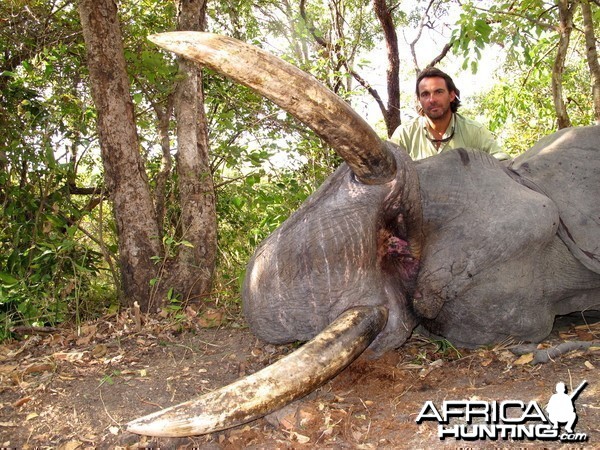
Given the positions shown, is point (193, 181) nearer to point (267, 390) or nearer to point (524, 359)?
point (524, 359)

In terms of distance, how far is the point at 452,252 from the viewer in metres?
3.01

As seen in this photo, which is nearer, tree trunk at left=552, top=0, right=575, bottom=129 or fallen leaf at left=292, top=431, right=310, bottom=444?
fallen leaf at left=292, top=431, right=310, bottom=444

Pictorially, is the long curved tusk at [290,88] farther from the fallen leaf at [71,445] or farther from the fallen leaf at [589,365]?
the fallen leaf at [71,445]

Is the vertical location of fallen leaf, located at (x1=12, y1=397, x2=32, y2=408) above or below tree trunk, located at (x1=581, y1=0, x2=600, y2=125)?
below

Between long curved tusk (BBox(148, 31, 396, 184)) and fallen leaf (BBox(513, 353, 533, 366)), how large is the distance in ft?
3.94

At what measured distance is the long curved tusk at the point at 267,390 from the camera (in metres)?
2.01

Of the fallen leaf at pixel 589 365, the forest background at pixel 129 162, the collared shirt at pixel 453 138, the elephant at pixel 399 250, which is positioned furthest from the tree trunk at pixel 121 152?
the fallen leaf at pixel 589 365

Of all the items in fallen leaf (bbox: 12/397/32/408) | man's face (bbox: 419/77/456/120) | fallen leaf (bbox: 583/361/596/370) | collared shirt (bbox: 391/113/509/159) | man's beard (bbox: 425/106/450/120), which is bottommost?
fallen leaf (bbox: 583/361/596/370)

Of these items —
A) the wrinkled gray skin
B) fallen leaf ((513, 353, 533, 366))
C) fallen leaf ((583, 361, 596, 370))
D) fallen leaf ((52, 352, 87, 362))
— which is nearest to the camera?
the wrinkled gray skin

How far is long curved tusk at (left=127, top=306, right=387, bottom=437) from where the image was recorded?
2.01 metres

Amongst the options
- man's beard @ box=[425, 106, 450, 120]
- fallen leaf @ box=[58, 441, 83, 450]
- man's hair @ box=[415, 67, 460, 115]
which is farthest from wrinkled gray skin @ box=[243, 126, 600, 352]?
man's hair @ box=[415, 67, 460, 115]

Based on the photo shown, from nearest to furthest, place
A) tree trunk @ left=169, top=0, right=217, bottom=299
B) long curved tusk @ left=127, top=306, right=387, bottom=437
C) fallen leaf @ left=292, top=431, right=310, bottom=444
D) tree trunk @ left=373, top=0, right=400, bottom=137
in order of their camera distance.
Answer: long curved tusk @ left=127, top=306, right=387, bottom=437 < fallen leaf @ left=292, top=431, right=310, bottom=444 < tree trunk @ left=169, top=0, right=217, bottom=299 < tree trunk @ left=373, top=0, right=400, bottom=137

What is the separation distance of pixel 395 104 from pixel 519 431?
336 inches

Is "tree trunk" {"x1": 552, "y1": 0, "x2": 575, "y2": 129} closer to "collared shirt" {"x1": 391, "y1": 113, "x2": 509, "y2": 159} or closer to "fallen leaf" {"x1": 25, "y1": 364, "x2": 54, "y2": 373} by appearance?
"collared shirt" {"x1": 391, "y1": 113, "x2": 509, "y2": 159}
